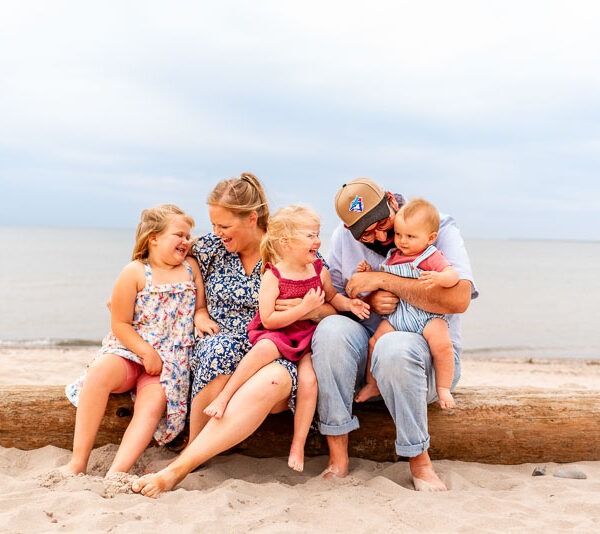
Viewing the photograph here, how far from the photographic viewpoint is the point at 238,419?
3312mm

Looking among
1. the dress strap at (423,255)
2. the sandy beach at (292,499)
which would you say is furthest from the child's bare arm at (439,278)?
the sandy beach at (292,499)

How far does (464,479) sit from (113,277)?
26154mm

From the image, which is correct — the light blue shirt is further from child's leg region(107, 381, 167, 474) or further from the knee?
child's leg region(107, 381, 167, 474)

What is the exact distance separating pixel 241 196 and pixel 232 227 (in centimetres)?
20

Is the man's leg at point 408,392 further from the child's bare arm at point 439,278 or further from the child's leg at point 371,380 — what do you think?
the child's bare arm at point 439,278

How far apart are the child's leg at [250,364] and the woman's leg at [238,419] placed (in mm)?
49

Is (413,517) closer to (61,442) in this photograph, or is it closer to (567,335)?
(61,442)

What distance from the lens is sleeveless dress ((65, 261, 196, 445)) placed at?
3.64 meters

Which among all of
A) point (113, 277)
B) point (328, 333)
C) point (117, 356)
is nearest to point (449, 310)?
point (328, 333)

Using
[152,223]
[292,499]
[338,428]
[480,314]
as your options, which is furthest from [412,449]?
[480,314]

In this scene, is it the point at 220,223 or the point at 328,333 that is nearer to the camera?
the point at 328,333

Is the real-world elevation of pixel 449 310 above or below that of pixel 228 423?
above

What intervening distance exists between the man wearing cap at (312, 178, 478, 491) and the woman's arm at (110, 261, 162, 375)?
3.15 ft

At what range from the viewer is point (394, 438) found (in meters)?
3.81
